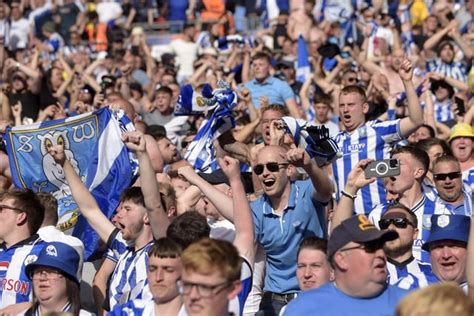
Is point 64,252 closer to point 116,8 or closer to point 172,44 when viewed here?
point 172,44

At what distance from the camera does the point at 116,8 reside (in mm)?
25562

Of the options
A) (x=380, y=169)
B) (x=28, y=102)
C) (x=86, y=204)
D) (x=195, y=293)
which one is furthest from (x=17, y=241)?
(x=28, y=102)

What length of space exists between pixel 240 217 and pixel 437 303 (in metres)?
2.10

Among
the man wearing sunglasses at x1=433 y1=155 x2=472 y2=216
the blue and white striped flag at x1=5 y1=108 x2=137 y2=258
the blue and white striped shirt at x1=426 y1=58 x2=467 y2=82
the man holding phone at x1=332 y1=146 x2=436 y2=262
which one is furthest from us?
the blue and white striped shirt at x1=426 y1=58 x2=467 y2=82

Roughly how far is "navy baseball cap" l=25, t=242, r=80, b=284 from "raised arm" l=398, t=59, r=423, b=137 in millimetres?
3597

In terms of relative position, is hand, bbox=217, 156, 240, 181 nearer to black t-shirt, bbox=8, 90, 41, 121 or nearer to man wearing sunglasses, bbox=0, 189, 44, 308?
man wearing sunglasses, bbox=0, 189, 44, 308

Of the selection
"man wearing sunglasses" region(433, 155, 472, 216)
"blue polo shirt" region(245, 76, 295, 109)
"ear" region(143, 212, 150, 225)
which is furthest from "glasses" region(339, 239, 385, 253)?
"blue polo shirt" region(245, 76, 295, 109)

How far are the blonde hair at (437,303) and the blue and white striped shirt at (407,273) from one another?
1947mm

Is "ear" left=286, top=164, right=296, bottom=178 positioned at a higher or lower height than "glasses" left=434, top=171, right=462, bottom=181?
higher

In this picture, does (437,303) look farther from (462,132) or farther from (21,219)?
(462,132)

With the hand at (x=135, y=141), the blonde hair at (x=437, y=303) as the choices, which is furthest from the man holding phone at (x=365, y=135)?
the blonde hair at (x=437, y=303)

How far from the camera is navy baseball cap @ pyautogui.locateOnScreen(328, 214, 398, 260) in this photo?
19.8 ft

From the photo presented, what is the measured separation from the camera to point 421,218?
8.83 meters

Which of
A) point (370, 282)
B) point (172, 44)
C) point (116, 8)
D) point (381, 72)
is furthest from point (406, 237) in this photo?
point (116, 8)
